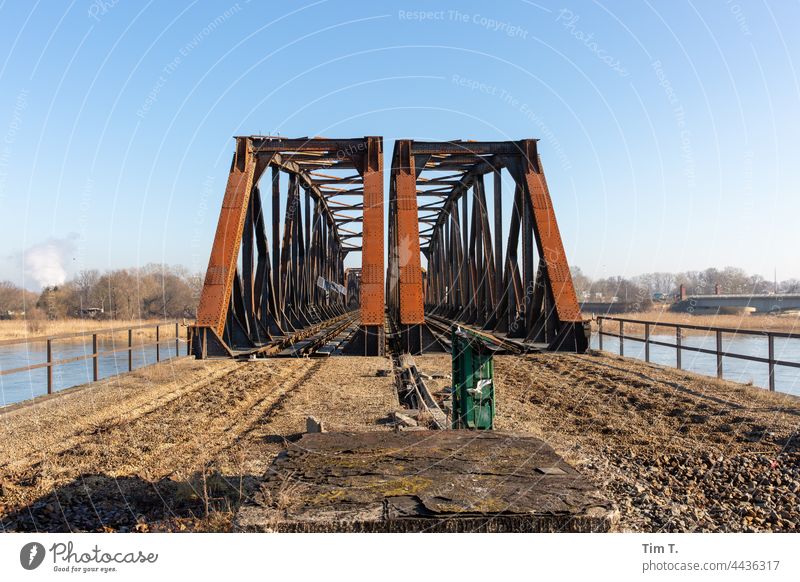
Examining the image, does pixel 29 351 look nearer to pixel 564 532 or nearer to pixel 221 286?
pixel 221 286

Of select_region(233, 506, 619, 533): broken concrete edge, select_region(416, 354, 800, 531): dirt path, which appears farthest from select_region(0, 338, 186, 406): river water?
select_region(233, 506, 619, 533): broken concrete edge

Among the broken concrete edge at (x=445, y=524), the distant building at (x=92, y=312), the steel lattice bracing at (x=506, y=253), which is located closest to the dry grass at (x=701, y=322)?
the steel lattice bracing at (x=506, y=253)

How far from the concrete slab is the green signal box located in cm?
201

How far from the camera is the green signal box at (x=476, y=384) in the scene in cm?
661

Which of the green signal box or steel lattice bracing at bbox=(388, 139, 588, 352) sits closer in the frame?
the green signal box

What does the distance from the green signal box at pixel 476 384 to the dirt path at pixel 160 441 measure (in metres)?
1.36

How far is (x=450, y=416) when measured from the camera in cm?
798

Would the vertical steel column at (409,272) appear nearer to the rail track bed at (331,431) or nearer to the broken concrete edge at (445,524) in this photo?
the rail track bed at (331,431)

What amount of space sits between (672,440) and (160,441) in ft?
19.2

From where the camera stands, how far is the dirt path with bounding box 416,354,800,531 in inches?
186

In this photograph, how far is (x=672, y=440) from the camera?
23.7 feet

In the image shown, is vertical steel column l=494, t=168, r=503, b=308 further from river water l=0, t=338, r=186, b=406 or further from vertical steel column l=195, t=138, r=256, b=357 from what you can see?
river water l=0, t=338, r=186, b=406

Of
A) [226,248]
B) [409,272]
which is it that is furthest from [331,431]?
[226,248]

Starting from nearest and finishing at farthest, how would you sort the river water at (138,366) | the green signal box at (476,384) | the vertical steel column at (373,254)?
1. the green signal box at (476,384)
2. the vertical steel column at (373,254)
3. the river water at (138,366)
